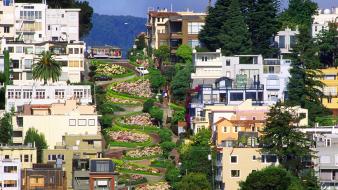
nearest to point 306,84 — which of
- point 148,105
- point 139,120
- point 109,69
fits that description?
point 148,105

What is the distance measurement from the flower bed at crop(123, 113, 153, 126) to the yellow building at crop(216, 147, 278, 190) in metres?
17.6

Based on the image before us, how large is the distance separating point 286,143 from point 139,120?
2134cm

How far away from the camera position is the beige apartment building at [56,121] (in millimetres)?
149375

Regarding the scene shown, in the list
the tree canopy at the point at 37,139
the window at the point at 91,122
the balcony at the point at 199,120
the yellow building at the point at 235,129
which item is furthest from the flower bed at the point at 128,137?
the yellow building at the point at 235,129

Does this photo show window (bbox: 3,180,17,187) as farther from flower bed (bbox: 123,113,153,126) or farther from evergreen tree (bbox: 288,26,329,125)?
evergreen tree (bbox: 288,26,329,125)

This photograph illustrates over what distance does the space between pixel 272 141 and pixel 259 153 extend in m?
1.40

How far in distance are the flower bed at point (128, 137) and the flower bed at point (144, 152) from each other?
275 cm

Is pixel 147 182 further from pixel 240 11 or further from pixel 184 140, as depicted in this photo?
pixel 240 11

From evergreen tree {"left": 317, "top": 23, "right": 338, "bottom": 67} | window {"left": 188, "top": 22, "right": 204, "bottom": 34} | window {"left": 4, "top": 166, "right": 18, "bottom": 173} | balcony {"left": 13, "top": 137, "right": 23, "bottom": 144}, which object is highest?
window {"left": 188, "top": 22, "right": 204, "bottom": 34}

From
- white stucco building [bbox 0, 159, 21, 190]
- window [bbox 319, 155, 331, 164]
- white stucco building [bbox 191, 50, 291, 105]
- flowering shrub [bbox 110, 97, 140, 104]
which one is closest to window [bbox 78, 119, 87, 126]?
flowering shrub [bbox 110, 97, 140, 104]

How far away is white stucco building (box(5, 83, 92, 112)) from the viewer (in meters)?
156

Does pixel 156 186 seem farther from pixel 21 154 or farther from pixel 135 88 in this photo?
pixel 135 88

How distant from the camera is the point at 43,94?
158625 mm

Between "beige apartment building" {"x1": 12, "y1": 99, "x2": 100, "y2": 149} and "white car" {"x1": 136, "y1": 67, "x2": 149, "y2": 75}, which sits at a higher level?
"white car" {"x1": 136, "y1": 67, "x2": 149, "y2": 75}
